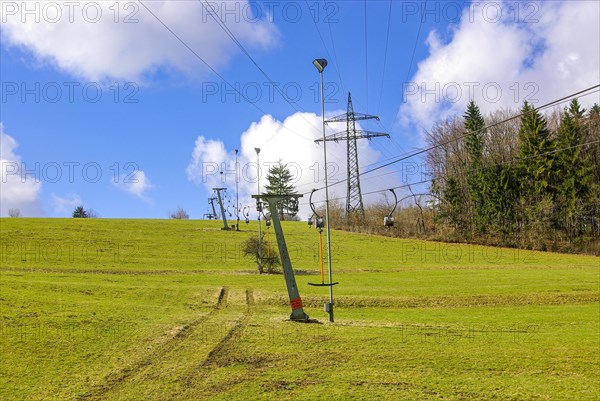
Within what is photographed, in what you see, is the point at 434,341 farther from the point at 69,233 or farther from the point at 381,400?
the point at 69,233

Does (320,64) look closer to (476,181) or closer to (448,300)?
(448,300)

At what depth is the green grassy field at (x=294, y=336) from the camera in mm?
10906

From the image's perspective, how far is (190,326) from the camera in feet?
58.3

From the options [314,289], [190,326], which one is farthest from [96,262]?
[190,326]

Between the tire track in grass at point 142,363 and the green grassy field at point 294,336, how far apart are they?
6 centimetres

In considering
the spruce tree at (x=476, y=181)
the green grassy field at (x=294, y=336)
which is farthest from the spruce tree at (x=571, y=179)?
the green grassy field at (x=294, y=336)

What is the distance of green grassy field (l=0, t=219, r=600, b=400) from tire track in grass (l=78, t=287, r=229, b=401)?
2.2 inches

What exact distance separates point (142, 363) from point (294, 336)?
5922mm

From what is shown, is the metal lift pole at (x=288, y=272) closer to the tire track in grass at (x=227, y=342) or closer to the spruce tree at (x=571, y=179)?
the tire track in grass at (x=227, y=342)

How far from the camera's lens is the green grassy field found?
1091 cm

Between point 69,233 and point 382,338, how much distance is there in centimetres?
5609

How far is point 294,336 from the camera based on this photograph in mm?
16750

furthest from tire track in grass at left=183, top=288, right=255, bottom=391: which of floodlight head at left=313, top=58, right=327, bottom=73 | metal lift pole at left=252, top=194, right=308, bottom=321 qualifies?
floodlight head at left=313, top=58, right=327, bottom=73

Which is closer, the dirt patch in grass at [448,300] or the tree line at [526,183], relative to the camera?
the dirt patch in grass at [448,300]
